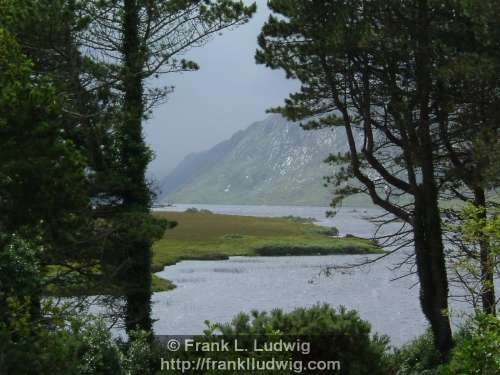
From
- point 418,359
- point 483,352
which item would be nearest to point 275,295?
point 418,359

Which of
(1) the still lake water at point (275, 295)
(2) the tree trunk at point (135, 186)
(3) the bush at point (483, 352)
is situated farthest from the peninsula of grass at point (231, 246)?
(3) the bush at point (483, 352)

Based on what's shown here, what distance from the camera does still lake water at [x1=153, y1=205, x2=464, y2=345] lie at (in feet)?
132

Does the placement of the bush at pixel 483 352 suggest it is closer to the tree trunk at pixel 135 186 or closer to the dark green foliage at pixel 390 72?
the dark green foliage at pixel 390 72

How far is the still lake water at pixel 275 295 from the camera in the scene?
132 feet

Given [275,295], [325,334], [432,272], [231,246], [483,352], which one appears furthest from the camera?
[231,246]

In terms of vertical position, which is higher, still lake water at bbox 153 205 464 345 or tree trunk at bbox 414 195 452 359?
tree trunk at bbox 414 195 452 359

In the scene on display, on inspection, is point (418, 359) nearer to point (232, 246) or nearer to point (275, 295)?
point (275, 295)

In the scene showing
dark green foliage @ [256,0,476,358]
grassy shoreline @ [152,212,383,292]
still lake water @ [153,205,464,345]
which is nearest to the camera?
dark green foliage @ [256,0,476,358]

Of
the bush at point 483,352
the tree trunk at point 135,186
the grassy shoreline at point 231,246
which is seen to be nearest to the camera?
the bush at point 483,352

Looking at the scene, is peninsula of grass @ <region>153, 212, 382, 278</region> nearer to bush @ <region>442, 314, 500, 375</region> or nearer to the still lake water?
the still lake water

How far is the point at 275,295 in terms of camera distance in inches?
2068

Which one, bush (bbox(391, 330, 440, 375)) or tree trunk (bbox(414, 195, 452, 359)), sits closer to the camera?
tree trunk (bbox(414, 195, 452, 359))

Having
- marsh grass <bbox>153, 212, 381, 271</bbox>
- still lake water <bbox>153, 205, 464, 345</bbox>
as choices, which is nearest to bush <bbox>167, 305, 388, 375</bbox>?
still lake water <bbox>153, 205, 464, 345</bbox>

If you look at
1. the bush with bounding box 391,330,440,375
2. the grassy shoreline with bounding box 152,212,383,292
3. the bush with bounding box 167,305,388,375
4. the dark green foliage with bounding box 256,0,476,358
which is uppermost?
the dark green foliage with bounding box 256,0,476,358
